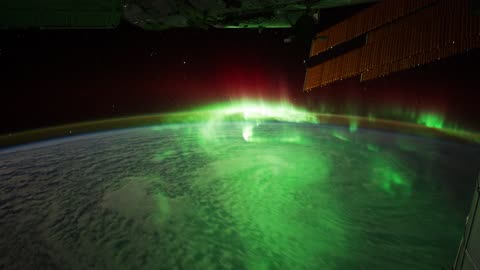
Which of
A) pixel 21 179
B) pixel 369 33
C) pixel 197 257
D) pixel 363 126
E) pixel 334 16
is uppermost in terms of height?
pixel 334 16

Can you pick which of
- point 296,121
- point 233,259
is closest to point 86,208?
point 233,259

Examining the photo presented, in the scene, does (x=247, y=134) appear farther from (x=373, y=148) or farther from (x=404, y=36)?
(x=404, y=36)

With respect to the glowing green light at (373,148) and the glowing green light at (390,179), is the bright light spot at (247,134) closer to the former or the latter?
the glowing green light at (373,148)

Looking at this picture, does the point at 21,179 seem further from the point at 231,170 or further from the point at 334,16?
the point at 334,16

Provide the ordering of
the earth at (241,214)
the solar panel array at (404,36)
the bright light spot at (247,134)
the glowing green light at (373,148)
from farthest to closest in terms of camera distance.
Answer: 1. the bright light spot at (247,134)
2. the glowing green light at (373,148)
3. the earth at (241,214)
4. the solar panel array at (404,36)

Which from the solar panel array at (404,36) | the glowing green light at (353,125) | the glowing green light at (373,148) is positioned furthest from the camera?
the glowing green light at (353,125)

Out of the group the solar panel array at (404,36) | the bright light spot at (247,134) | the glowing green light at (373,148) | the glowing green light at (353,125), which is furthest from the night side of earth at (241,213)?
the glowing green light at (353,125)

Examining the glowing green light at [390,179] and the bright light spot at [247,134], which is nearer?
the glowing green light at [390,179]

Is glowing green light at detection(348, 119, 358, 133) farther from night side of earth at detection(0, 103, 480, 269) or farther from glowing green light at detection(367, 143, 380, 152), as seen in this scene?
night side of earth at detection(0, 103, 480, 269)
